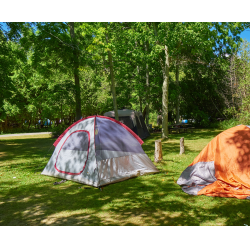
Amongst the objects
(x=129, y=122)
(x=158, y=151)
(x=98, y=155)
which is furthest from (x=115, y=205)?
(x=129, y=122)

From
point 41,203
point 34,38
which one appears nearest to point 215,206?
point 41,203

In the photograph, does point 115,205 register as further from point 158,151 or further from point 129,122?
point 129,122

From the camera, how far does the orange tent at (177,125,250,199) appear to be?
5.36 metres

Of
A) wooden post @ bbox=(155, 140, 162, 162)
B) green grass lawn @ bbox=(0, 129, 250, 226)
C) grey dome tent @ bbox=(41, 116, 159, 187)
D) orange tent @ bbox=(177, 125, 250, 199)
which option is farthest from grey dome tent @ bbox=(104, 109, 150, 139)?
orange tent @ bbox=(177, 125, 250, 199)

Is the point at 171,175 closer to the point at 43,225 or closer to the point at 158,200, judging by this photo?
the point at 158,200

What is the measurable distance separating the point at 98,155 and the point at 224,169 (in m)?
3.26

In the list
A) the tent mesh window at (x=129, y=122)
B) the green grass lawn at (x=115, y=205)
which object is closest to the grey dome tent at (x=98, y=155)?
the green grass lawn at (x=115, y=205)

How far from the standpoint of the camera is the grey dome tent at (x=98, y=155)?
6.38 meters

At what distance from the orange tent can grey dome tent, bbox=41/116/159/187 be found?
1.55 meters

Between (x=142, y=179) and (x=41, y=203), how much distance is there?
2.84 metres

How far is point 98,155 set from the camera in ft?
21.0

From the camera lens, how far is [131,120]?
15594mm

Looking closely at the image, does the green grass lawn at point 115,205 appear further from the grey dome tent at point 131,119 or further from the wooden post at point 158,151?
the grey dome tent at point 131,119

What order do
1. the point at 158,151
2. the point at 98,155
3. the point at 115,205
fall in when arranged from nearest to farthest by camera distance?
1. the point at 115,205
2. the point at 98,155
3. the point at 158,151
